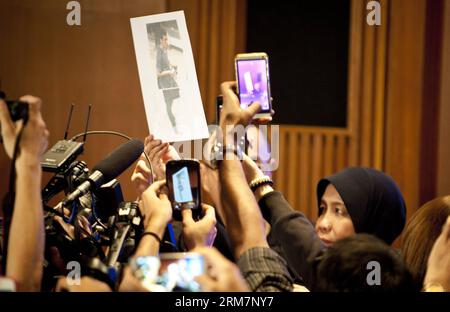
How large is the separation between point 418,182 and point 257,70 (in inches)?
97.1

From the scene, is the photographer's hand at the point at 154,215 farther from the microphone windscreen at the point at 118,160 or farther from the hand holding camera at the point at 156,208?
the microphone windscreen at the point at 118,160

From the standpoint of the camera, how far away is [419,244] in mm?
1538

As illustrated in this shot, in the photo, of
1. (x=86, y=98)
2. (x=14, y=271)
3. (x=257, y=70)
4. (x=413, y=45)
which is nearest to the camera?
(x=14, y=271)

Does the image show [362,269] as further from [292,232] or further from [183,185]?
[183,185]

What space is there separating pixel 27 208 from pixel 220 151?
474 millimetres

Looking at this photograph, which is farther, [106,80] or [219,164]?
[106,80]

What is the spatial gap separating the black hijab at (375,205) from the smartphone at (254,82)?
1.17ft

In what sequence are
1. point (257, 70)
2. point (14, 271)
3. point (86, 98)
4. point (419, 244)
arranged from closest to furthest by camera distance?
point (14, 271)
point (419, 244)
point (257, 70)
point (86, 98)

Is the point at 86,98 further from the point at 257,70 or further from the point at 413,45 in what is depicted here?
the point at 413,45

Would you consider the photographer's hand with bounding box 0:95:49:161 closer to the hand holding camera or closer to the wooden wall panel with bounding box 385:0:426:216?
the hand holding camera

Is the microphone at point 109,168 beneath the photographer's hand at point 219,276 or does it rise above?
above

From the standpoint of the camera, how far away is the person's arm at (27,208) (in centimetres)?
102

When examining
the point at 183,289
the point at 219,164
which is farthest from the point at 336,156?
the point at 183,289

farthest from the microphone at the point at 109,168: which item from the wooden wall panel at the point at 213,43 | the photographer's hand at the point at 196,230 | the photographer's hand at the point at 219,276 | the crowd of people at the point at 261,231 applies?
the wooden wall panel at the point at 213,43
